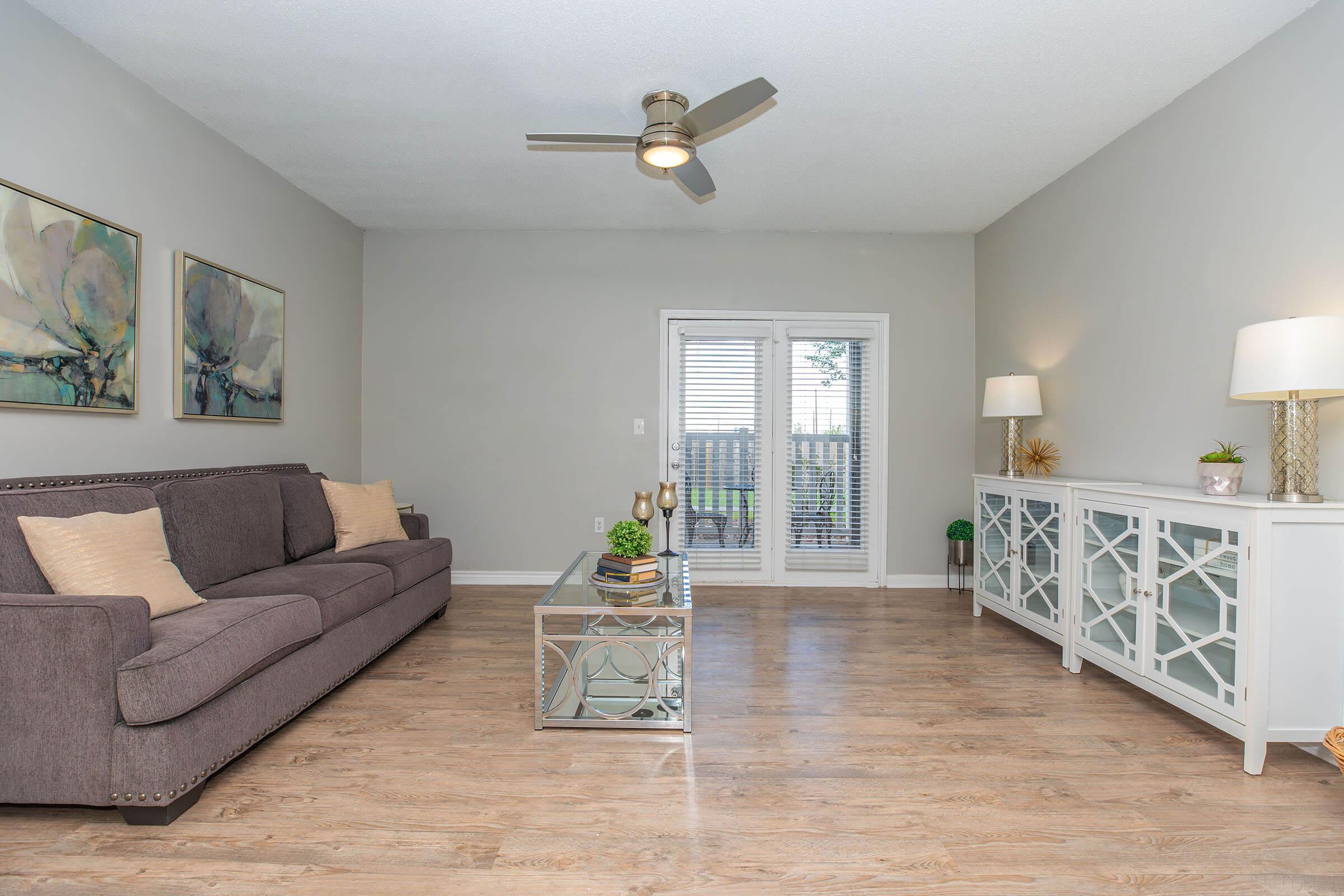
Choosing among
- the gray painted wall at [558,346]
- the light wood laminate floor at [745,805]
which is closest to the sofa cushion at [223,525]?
the light wood laminate floor at [745,805]

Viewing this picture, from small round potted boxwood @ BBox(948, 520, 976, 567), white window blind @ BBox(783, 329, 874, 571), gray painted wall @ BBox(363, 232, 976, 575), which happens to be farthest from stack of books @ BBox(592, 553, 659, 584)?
small round potted boxwood @ BBox(948, 520, 976, 567)

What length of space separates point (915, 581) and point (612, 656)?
111 inches

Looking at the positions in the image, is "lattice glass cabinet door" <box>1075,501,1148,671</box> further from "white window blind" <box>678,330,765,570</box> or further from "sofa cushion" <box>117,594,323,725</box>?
"sofa cushion" <box>117,594,323,725</box>

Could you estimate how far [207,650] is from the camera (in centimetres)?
183

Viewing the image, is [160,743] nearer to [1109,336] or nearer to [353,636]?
[353,636]

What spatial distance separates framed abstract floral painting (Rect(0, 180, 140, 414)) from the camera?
225 centimetres

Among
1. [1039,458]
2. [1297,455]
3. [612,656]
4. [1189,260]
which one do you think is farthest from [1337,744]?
[612,656]

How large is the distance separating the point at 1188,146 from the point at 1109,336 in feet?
2.92

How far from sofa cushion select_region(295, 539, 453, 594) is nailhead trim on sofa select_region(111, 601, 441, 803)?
286mm

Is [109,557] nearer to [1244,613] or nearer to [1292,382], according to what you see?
[1244,613]

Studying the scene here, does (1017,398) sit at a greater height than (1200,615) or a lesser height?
greater

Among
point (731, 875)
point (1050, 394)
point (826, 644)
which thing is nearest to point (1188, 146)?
point (1050, 394)

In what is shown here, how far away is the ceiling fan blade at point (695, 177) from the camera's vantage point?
→ 9.65ft

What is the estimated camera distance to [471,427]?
480 centimetres
